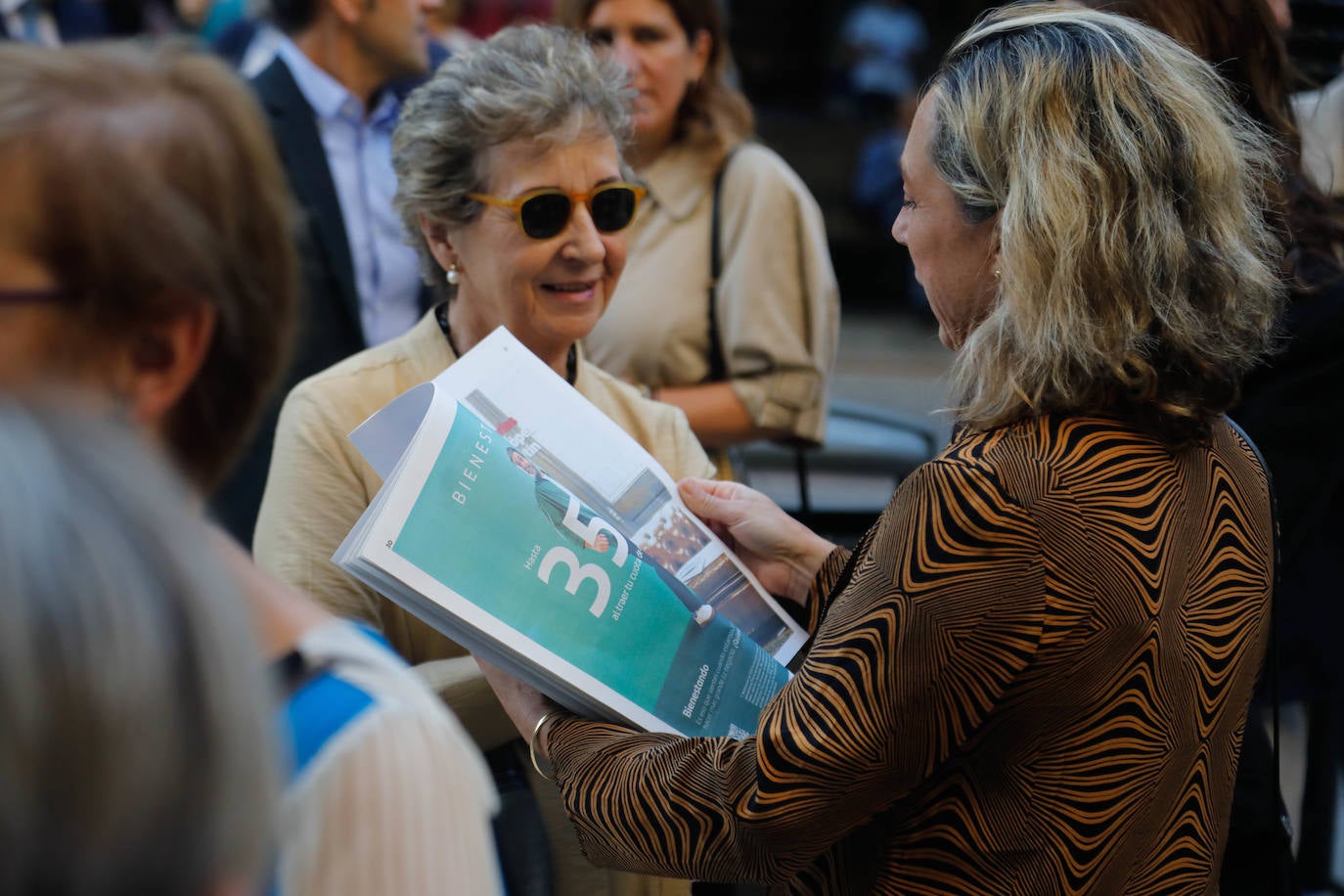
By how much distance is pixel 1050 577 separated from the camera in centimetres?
140

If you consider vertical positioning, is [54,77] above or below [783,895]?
above

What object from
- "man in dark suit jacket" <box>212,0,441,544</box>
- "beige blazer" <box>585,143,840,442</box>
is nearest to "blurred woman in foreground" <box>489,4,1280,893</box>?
"beige blazer" <box>585,143,840,442</box>

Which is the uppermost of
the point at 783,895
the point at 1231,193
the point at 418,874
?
the point at 1231,193

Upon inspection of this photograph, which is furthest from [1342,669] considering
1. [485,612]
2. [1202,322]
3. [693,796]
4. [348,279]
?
[348,279]

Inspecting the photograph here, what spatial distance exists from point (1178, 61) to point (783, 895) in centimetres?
110

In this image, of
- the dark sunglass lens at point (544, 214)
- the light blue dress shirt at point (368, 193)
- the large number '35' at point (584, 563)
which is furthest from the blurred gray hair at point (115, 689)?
the light blue dress shirt at point (368, 193)

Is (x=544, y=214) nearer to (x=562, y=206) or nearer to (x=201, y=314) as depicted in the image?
(x=562, y=206)

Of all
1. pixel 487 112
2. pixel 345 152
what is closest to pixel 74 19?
pixel 345 152

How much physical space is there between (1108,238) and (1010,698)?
51 cm

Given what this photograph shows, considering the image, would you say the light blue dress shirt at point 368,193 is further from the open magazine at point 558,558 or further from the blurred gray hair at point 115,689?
the blurred gray hair at point 115,689

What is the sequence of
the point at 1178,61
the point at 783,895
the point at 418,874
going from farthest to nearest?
the point at 783,895, the point at 1178,61, the point at 418,874

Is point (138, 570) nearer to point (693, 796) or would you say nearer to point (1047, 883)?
point (693, 796)

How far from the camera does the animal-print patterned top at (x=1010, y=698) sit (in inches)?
55.2

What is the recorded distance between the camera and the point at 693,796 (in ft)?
5.04
